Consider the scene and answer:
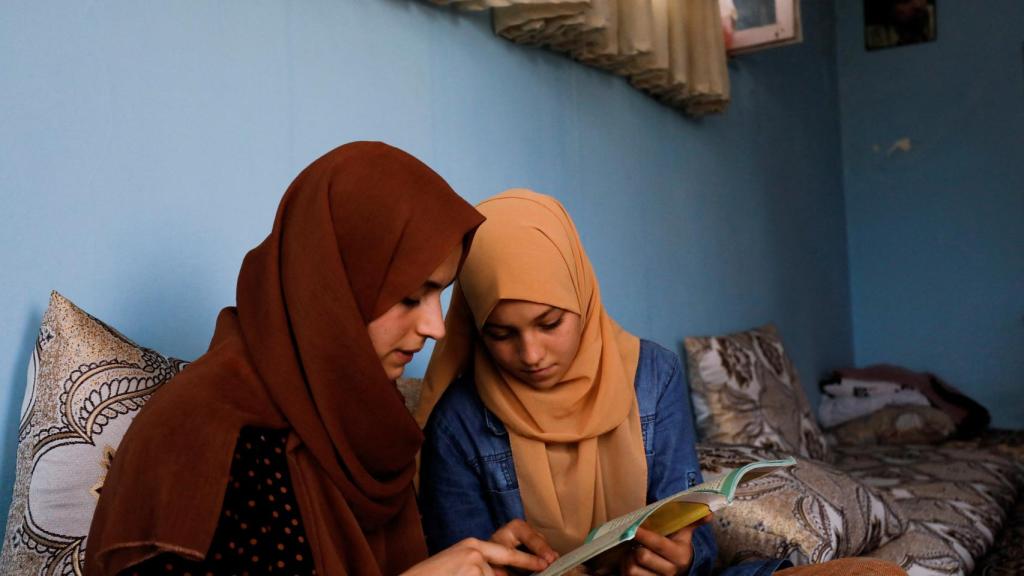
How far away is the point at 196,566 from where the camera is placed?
97cm

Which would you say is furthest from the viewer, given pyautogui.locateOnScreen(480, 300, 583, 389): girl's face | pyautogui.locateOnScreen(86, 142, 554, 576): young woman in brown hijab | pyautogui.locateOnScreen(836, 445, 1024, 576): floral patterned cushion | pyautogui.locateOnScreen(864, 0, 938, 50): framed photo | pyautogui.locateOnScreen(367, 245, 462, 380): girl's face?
pyautogui.locateOnScreen(864, 0, 938, 50): framed photo

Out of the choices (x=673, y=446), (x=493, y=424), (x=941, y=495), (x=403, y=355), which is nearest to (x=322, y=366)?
(x=403, y=355)

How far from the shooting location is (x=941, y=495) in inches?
112

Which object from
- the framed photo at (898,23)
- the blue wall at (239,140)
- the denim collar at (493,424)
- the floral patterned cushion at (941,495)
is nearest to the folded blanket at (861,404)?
the floral patterned cushion at (941,495)

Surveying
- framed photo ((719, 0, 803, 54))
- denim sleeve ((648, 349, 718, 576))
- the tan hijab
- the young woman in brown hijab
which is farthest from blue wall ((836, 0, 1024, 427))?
the young woman in brown hijab

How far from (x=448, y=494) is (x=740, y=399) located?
1731mm

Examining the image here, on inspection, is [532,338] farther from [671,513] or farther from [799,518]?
[799,518]

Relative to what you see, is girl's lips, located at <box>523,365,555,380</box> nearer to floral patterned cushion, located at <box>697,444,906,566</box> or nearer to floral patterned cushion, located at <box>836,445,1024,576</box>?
floral patterned cushion, located at <box>697,444,906,566</box>

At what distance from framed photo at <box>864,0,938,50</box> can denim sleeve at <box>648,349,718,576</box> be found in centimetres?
413

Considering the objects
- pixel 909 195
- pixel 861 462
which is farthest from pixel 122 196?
pixel 909 195

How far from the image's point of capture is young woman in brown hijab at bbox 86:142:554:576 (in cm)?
96

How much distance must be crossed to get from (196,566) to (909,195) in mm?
4921

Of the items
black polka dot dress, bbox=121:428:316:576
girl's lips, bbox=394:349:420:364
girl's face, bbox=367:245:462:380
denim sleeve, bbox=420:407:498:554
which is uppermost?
girl's face, bbox=367:245:462:380

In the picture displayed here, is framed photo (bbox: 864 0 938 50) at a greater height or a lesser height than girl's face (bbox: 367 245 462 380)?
greater
